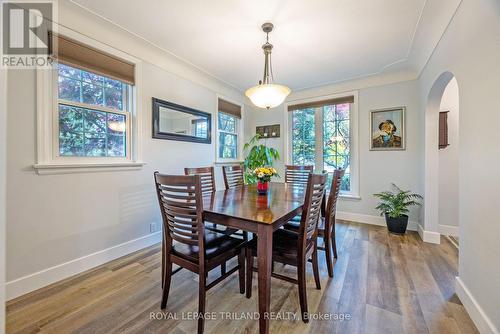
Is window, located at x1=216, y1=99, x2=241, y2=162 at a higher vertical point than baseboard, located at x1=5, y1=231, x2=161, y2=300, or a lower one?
higher

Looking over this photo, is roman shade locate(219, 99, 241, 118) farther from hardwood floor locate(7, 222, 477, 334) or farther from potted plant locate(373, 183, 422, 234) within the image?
potted plant locate(373, 183, 422, 234)

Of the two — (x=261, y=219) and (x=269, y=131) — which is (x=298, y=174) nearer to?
(x=269, y=131)

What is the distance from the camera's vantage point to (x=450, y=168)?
10.2ft

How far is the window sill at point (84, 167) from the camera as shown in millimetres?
1871

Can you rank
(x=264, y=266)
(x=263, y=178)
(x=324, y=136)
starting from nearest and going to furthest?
(x=264, y=266) → (x=263, y=178) → (x=324, y=136)

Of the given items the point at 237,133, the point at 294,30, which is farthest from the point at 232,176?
the point at 294,30

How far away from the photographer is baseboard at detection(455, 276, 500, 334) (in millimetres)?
1321

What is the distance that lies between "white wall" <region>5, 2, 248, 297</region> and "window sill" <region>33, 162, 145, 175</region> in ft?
0.15

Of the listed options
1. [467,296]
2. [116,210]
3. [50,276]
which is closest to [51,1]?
[116,210]

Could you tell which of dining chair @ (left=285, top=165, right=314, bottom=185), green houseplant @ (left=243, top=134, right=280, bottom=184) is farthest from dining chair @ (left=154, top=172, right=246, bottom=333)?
green houseplant @ (left=243, top=134, right=280, bottom=184)

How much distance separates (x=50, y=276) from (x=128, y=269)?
2.02 feet

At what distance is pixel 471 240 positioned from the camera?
5.22 ft

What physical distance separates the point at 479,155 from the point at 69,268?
139 inches

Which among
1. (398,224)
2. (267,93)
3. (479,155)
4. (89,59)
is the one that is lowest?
(398,224)
